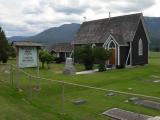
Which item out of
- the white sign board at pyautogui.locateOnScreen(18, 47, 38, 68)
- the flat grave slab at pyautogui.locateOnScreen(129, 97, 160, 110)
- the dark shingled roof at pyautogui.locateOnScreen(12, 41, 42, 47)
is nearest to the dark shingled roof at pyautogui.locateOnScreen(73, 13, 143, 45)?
the dark shingled roof at pyautogui.locateOnScreen(12, 41, 42, 47)

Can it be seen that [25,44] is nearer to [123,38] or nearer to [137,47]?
[123,38]

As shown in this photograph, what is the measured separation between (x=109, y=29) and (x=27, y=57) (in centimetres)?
2941

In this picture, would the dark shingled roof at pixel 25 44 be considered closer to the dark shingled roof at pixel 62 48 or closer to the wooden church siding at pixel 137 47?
the wooden church siding at pixel 137 47

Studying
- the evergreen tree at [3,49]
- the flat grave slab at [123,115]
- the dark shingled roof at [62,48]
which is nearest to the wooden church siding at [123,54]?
the dark shingled roof at [62,48]

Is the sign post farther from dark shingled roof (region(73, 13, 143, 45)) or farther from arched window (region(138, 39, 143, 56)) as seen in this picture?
arched window (region(138, 39, 143, 56))

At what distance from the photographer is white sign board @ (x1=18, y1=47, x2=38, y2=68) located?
1802cm

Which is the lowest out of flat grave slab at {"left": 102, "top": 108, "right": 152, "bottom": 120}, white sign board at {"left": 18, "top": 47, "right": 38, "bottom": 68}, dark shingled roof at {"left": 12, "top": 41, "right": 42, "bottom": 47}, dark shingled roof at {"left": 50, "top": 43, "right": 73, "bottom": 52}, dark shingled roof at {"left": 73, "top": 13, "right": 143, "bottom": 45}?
flat grave slab at {"left": 102, "top": 108, "right": 152, "bottom": 120}

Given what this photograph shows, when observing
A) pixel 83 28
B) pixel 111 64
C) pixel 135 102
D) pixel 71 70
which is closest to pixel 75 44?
pixel 83 28

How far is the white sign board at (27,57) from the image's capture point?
1802 cm

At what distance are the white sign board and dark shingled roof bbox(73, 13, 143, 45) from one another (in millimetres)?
24666

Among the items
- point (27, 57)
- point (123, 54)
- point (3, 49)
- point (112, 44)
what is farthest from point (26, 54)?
point (3, 49)

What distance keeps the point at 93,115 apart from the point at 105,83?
12715 millimetres

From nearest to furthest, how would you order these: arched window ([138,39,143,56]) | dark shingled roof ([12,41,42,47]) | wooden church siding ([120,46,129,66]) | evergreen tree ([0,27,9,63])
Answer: dark shingled roof ([12,41,42,47])
wooden church siding ([120,46,129,66])
arched window ([138,39,143,56])
evergreen tree ([0,27,9,63])

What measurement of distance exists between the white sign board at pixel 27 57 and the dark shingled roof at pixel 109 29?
80.9ft
